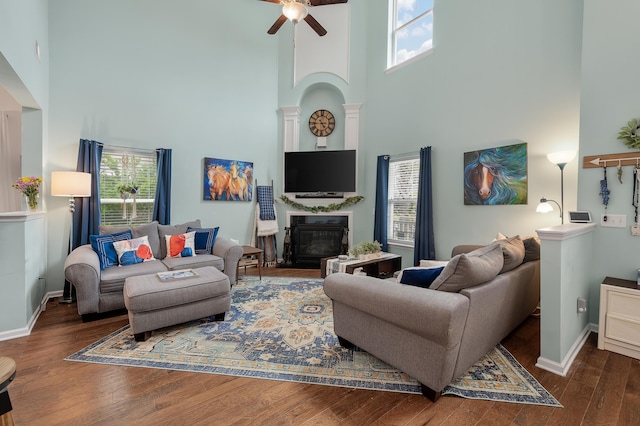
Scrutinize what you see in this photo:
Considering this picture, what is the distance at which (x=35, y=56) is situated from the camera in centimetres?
305

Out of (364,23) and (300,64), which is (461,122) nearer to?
(364,23)

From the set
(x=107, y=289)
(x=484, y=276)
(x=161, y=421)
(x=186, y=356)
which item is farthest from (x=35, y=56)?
(x=484, y=276)

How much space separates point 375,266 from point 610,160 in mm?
2675

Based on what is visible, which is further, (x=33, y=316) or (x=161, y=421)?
(x=33, y=316)

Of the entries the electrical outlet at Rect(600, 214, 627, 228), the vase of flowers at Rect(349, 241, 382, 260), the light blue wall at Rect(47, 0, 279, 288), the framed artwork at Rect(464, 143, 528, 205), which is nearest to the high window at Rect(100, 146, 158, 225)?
the light blue wall at Rect(47, 0, 279, 288)

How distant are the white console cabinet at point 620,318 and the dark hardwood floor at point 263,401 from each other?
15 cm

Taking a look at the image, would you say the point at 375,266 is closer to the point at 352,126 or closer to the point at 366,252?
the point at 366,252

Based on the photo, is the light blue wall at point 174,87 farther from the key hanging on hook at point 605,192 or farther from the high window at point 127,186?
the key hanging on hook at point 605,192

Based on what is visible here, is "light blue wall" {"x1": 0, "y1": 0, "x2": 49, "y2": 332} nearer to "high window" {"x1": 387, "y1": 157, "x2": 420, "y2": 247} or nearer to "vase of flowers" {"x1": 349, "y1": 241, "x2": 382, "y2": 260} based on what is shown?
"vase of flowers" {"x1": 349, "y1": 241, "x2": 382, "y2": 260}

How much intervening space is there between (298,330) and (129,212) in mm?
3369

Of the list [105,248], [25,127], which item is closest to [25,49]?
[25,127]

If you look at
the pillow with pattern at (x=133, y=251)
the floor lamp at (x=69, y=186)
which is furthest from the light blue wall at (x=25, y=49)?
the pillow with pattern at (x=133, y=251)

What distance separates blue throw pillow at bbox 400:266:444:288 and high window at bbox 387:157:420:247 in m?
2.84

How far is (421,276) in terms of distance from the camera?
2031mm
